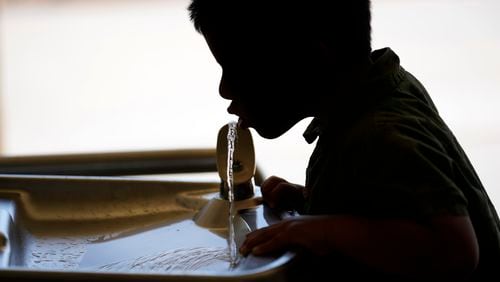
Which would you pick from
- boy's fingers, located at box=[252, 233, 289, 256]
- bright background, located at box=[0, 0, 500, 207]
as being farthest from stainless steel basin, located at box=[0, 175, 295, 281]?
bright background, located at box=[0, 0, 500, 207]

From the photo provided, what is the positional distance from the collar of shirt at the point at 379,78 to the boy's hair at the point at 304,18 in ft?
0.07

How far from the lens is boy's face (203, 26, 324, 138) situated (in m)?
0.71

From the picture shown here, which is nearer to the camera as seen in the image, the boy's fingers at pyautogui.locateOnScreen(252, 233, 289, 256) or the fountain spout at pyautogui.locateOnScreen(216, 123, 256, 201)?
the boy's fingers at pyautogui.locateOnScreen(252, 233, 289, 256)

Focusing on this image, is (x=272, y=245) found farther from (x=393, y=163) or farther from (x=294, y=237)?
(x=393, y=163)

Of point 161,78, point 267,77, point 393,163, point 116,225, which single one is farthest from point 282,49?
point 161,78

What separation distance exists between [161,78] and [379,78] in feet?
6.51

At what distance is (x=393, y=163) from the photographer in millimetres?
629

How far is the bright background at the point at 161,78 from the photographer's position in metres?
2.25

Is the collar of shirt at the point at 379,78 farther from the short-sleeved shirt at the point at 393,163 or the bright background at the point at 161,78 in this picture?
the bright background at the point at 161,78

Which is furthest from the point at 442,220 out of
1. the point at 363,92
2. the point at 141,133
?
the point at 141,133

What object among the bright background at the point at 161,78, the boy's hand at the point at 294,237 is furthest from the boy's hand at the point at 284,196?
the bright background at the point at 161,78

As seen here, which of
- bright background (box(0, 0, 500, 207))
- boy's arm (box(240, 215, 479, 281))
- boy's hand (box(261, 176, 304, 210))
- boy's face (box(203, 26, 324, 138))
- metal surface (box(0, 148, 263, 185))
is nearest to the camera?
boy's arm (box(240, 215, 479, 281))

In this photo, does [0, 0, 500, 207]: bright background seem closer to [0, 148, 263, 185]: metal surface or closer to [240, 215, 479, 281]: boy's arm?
[0, 148, 263, 185]: metal surface

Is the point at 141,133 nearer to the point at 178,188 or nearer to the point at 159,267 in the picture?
the point at 178,188
